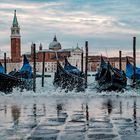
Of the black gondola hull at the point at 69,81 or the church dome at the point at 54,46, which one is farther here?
the church dome at the point at 54,46

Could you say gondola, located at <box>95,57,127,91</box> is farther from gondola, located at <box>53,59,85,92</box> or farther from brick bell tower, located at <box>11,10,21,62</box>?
brick bell tower, located at <box>11,10,21,62</box>

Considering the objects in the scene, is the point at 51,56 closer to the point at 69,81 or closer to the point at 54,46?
the point at 54,46

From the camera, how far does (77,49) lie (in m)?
162

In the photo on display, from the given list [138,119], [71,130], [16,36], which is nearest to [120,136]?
[71,130]

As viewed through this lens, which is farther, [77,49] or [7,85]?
[77,49]

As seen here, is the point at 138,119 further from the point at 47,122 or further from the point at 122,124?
the point at 47,122

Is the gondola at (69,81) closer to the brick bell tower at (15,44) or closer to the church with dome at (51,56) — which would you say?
the brick bell tower at (15,44)

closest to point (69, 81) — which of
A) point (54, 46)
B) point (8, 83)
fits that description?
point (8, 83)

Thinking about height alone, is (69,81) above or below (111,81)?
below

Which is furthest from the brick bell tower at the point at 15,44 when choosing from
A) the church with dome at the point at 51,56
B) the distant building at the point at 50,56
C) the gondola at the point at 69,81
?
the gondola at the point at 69,81

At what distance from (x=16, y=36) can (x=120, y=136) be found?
14024 cm

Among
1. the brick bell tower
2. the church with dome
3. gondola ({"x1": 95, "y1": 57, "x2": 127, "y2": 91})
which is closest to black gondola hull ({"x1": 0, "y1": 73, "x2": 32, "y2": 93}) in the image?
gondola ({"x1": 95, "y1": 57, "x2": 127, "y2": 91})

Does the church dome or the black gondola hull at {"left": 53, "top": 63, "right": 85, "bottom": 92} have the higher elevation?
the church dome

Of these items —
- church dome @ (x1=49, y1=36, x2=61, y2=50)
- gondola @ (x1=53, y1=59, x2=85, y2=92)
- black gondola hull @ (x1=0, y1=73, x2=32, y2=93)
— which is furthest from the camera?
church dome @ (x1=49, y1=36, x2=61, y2=50)
